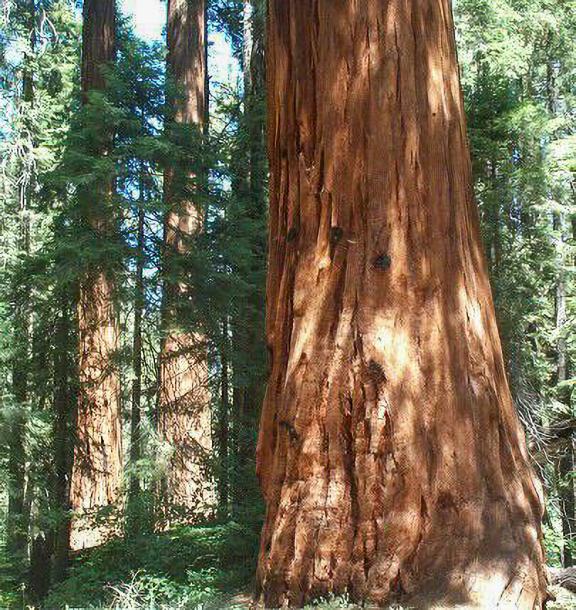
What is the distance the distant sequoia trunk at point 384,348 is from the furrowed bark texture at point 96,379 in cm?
571

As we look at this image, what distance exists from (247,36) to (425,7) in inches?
500

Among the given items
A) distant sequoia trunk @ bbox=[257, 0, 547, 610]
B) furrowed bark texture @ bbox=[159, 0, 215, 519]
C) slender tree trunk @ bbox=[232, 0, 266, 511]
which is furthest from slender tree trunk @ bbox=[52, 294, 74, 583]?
distant sequoia trunk @ bbox=[257, 0, 547, 610]

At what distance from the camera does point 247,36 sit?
56.2ft

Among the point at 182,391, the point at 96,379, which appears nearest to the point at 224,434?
the point at 182,391

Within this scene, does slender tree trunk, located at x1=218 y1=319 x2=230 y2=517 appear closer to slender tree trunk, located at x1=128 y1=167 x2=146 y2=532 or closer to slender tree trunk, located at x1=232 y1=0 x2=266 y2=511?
slender tree trunk, located at x1=232 y1=0 x2=266 y2=511

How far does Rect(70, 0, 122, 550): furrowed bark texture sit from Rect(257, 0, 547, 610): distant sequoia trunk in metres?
5.71

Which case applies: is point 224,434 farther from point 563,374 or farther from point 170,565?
point 563,374

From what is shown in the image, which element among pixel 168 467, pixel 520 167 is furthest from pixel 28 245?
pixel 520 167

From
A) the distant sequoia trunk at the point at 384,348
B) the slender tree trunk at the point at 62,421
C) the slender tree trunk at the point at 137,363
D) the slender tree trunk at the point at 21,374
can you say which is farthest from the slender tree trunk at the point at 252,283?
the distant sequoia trunk at the point at 384,348

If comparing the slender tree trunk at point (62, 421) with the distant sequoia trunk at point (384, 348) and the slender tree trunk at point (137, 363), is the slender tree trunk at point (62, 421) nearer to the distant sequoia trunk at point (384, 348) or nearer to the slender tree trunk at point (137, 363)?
the slender tree trunk at point (137, 363)

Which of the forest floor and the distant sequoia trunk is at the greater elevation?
the distant sequoia trunk

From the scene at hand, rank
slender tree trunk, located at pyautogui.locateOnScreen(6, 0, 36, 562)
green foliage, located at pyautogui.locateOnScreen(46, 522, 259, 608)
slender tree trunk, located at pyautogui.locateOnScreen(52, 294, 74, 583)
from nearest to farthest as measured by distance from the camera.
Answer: green foliage, located at pyautogui.locateOnScreen(46, 522, 259, 608) → slender tree trunk, located at pyautogui.locateOnScreen(6, 0, 36, 562) → slender tree trunk, located at pyautogui.locateOnScreen(52, 294, 74, 583)

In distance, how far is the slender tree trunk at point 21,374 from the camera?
10.1 m

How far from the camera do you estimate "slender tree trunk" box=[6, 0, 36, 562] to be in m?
10.1
